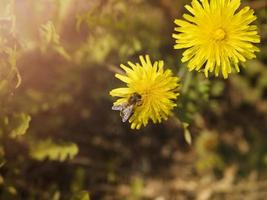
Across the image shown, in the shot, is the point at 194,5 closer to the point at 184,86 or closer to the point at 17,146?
the point at 184,86

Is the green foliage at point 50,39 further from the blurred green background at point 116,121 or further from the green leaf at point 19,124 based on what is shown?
A: the green leaf at point 19,124

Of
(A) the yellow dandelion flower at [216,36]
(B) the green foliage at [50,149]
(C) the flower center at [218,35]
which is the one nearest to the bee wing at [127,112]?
(A) the yellow dandelion flower at [216,36]

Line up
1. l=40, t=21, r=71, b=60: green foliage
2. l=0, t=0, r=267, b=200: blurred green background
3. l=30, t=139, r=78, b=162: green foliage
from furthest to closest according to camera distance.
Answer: l=0, t=0, r=267, b=200: blurred green background → l=30, t=139, r=78, b=162: green foliage → l=40, t=21, r=71, b=60: green foliage

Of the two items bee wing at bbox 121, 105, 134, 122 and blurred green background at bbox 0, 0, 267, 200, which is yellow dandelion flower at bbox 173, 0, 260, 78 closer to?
bee wing at bbox 121, 105, 134, 122

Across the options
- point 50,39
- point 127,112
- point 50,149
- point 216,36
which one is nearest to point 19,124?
point 50,149

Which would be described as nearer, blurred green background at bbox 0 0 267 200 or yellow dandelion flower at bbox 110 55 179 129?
yellow dandelion flower at bbox 110 55 179 129

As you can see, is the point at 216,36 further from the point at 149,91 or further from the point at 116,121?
the point at 116,121

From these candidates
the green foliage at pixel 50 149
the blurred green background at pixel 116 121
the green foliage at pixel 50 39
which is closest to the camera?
the green foliage at pixel 50 39

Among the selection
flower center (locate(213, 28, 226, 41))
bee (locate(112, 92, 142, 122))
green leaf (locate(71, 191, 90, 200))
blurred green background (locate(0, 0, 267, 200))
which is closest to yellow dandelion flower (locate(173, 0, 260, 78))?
flower center (locate(213, 28, 226, 41))
